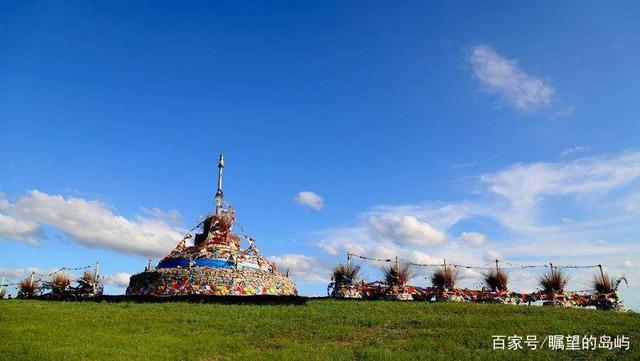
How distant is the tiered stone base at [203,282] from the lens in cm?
3897

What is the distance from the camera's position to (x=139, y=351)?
1547cm

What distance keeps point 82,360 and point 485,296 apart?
2810cm

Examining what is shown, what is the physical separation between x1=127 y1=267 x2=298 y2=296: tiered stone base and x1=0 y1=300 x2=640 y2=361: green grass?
1172cm

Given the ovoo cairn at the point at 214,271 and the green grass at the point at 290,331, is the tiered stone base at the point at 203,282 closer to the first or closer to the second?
the ovoo cairn at the point at 214,271

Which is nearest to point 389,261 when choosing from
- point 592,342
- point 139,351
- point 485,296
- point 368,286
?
point 368,286

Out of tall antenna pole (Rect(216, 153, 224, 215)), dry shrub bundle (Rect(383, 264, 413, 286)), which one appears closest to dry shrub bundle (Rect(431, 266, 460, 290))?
dry shrub bundle (Rect(383, 264, 413, 286))

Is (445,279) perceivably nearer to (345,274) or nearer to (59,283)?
(345,274)

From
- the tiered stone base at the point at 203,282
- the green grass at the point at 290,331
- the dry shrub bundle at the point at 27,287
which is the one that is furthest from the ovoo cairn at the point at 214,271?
the green grass at the point at 290,331

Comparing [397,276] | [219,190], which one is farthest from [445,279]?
[219,190]

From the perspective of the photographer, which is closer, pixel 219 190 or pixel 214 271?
pixel 214 271

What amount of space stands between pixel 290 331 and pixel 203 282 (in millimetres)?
21548

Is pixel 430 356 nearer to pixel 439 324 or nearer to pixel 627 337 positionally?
pixel 439 324

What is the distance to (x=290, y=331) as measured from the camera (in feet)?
64.2

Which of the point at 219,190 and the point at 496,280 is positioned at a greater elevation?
the point at 219,190
